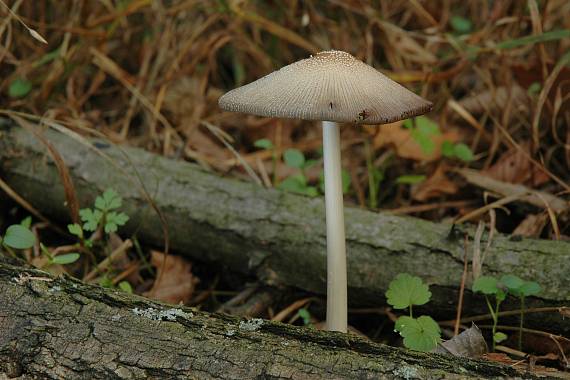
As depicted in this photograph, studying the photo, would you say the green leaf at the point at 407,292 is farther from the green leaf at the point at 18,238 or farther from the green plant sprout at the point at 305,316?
the green leaf at the point at 18,238

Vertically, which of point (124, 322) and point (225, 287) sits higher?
point (225, 287)

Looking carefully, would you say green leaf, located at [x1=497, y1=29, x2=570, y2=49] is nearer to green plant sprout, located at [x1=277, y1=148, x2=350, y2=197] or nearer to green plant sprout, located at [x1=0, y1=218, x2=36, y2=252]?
Answer: green plant sprout, located at [x1=277, y1=148, x2=350, y2=197]

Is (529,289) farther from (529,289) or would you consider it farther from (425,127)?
(425,127)

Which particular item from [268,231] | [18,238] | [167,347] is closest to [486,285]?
[268,231]

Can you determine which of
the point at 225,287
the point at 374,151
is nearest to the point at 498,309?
the point at 225,287

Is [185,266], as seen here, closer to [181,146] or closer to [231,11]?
[181,146]
